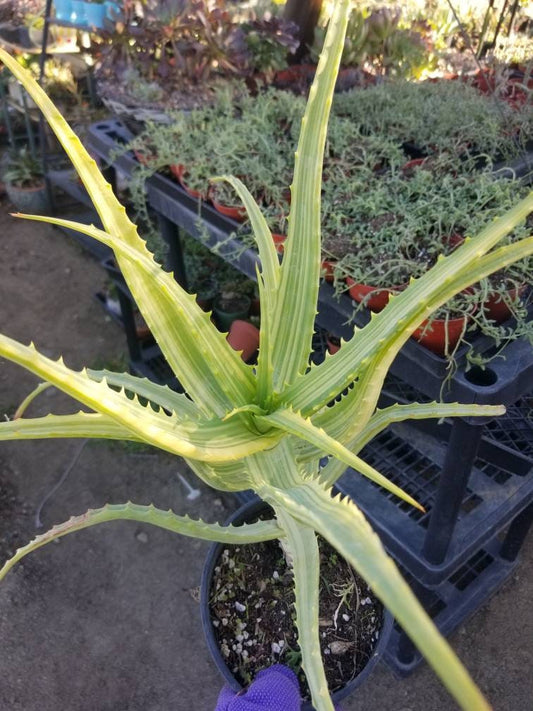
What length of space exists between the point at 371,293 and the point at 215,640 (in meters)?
0.57

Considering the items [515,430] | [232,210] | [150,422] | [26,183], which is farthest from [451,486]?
[26,183]

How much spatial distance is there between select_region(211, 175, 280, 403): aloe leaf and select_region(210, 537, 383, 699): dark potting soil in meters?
0.39

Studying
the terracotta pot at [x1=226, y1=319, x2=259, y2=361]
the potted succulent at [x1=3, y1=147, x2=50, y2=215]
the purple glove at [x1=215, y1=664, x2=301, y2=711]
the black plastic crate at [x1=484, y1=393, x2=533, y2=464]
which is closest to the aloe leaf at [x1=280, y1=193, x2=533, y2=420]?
the purple glove at [x1=215, y1=664, x2=301, y2=711]

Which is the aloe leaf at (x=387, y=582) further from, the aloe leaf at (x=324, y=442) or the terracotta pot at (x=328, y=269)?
the terracotta pot at (x=328, y=269)

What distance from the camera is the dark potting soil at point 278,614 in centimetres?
82

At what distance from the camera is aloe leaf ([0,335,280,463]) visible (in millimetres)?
403

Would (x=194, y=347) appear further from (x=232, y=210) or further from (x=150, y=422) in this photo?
(x=232, y=210)

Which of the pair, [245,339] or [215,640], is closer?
[215,640]

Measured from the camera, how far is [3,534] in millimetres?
1539

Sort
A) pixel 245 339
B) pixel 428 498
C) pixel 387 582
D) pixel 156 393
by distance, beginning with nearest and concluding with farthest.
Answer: pixel 387 582, pixel 156 393, pixel 428 498, pixel 245 339

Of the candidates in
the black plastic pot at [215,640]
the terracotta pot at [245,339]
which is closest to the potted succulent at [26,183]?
the terracotta pot at [245,339]

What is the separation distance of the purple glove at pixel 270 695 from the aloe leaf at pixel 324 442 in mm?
344

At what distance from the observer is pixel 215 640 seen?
2.74 feet

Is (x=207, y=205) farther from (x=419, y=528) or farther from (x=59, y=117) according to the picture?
(x=419, y=528)
